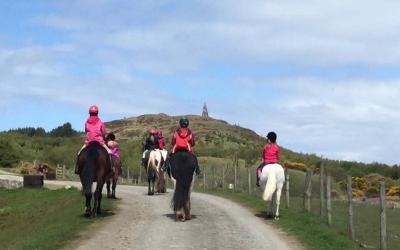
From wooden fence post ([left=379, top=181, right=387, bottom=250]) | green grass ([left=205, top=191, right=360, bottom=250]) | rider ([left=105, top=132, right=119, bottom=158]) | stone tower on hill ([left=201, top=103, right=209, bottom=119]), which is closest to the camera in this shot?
wooden fence post ([left=379, top=181, right=387, bottom=250])

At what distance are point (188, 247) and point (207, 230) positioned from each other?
8.45ft

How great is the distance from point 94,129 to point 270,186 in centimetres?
526

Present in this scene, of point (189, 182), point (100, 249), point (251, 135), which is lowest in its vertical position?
point (100, 249)

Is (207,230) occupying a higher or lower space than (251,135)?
lower

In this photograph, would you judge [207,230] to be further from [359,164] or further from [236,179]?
[359,164]

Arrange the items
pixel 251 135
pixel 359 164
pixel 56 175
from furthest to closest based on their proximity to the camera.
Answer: pixel 251 135
pixel 359 164
pixel 56 175

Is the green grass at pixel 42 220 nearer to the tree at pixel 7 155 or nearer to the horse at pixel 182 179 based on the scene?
the horse at pixel 182 179

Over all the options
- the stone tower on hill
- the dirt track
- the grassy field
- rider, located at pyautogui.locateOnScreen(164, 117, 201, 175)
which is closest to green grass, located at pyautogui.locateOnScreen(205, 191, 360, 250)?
the grassy field

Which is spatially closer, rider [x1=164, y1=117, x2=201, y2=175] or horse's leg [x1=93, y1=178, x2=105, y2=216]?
horse's leg [x1=93, y1=178, x2=105, y2=216]

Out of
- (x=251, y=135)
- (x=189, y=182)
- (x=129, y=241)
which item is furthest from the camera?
(x=251, y=135)

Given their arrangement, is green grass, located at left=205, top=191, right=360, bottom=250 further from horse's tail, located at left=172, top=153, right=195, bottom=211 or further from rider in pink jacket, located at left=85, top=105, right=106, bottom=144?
rider in pink jacket, located at left=85, top=105, right=106, bottom=144

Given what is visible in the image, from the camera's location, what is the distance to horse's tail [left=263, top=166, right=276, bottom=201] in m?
18.6

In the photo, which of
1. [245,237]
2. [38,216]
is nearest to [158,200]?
[38,216]

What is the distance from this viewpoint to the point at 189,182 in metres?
17.6
